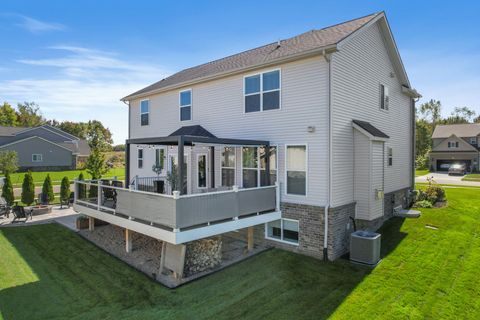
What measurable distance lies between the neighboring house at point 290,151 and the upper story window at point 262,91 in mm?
39

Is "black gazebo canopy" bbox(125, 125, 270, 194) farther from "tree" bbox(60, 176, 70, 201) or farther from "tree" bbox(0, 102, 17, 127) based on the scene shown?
"tree" bbox(0, 102, 17, 127)

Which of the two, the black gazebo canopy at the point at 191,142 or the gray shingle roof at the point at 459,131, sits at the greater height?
the gray shingle roof at the point at 459,131

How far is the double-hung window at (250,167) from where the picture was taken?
1116 cm

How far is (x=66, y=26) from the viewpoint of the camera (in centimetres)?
1465

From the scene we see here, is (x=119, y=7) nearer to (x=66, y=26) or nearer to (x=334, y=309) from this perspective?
(x=66, y=26)

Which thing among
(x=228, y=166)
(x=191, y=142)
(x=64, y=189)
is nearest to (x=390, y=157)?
(x=228, y=166)

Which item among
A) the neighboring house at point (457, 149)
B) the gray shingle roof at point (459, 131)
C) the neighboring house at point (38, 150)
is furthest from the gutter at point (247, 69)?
the gray shingle roof at point (459, 131)

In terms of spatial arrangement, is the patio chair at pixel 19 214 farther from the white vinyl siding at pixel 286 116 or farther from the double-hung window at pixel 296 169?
the double-hung window at pixel 296 169

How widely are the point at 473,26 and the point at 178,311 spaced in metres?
20.2

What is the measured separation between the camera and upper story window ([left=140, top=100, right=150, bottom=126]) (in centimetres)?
1681

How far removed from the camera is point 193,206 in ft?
25.3

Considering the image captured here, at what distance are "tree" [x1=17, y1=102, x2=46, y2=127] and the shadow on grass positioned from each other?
→ 9247cm

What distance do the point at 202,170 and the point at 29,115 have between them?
95.9 m

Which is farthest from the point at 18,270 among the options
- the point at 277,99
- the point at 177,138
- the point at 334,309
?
the point at 277,99
